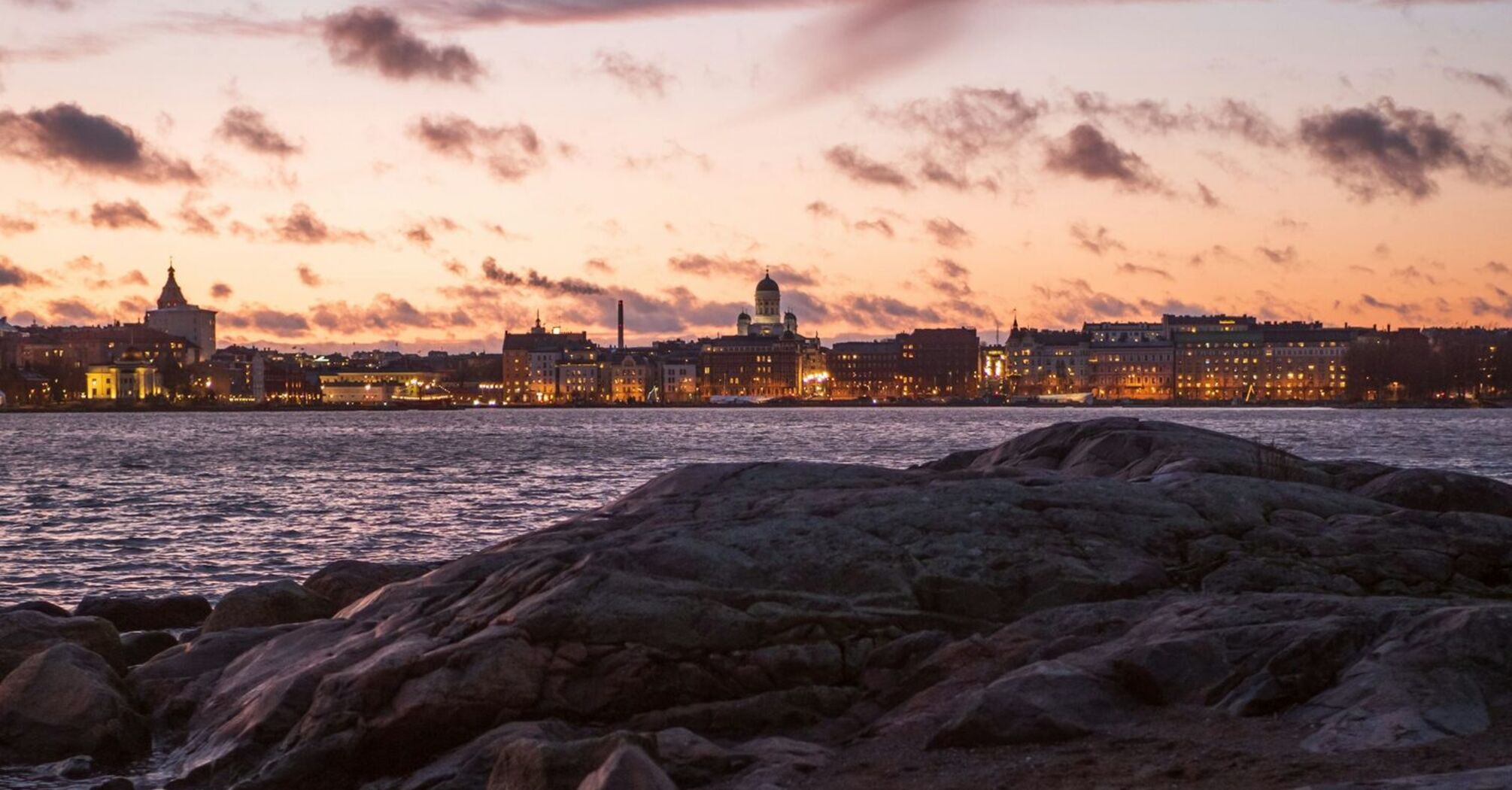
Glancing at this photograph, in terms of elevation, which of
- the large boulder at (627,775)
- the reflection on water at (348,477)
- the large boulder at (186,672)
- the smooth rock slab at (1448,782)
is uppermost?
the smooth rock slab at (1448,782)

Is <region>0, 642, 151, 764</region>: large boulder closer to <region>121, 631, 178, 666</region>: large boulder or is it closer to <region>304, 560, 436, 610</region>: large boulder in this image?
<region>121, 631, 178, 666</region>: large boulder

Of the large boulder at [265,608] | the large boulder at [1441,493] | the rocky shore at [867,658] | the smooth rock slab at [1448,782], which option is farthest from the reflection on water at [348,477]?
the smooth rock slab at [1448,782]

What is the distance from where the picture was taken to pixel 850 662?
37.8 ft

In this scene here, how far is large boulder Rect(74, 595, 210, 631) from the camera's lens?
61.4 ft

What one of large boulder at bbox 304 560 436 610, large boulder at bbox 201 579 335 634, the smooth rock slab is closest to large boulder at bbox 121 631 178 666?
large boulder at bbox 201 579 335 634

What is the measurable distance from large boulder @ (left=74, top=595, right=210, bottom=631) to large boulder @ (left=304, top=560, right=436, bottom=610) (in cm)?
188

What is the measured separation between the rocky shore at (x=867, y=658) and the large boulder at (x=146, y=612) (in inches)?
151

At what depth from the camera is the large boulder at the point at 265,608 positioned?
15.9 m

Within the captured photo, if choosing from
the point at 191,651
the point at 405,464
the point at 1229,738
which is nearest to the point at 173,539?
the point at 191,651

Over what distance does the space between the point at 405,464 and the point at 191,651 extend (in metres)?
54.1

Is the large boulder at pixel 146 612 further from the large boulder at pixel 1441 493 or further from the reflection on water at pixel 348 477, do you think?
the large boulder at pixel 1441 493

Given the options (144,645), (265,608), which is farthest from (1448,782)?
(144,645)

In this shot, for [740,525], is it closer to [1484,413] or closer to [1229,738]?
[1229,738]

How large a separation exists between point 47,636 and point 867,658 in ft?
24.9
